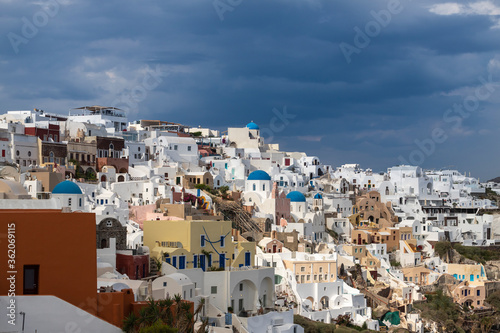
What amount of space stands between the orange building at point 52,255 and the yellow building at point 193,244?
13.2 meters

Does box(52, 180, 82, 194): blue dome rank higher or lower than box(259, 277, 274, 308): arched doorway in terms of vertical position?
higher

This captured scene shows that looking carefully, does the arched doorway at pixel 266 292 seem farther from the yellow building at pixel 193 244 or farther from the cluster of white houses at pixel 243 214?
the yellow building at pixel 193 244

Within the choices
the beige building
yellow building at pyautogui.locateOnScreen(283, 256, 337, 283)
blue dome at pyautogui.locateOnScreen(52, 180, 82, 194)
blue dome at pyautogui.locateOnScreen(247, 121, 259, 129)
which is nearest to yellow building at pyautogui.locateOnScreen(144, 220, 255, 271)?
yellow building at pyautogui.locateOnScreen(283, 256, 337, 283)

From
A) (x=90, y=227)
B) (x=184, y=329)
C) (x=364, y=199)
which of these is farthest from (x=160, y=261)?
(x=364, y=199)

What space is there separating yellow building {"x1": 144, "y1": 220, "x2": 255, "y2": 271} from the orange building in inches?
521

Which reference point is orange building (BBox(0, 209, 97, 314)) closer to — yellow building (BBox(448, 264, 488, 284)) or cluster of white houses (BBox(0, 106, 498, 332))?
cluster of white houses (BBox(0, 106, 498, 332))

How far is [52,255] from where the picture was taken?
19453 mm

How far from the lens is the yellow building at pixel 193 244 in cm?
3350

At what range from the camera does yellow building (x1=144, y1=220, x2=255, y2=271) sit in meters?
33.5

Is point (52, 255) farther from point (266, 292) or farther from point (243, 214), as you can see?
point (243, 214)

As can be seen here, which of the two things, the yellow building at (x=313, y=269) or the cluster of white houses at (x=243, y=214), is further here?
the yellow building at (x=313, y=269)

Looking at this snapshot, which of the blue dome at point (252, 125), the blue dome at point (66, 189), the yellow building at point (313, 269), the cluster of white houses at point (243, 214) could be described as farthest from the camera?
the blue dome at point (252, 125)

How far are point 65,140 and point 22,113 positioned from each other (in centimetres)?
978

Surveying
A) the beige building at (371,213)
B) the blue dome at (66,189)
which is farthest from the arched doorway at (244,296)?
the beige building at (371,213)
